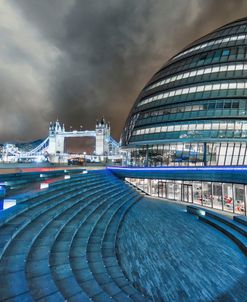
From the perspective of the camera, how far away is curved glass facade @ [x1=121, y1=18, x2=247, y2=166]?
32594 millimetres

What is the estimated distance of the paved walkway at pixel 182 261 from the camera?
880 centimetres

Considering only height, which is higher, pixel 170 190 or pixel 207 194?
pixel 207 194

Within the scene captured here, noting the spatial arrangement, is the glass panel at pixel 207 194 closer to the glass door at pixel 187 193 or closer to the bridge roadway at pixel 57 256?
the glass door at pixel 187 193

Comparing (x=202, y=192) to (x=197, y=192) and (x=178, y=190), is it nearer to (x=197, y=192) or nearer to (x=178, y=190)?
(x=197, y=192)

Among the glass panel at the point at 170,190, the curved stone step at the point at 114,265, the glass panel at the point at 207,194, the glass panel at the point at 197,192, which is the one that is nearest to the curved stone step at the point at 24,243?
the curved stone step at the point at 114,265

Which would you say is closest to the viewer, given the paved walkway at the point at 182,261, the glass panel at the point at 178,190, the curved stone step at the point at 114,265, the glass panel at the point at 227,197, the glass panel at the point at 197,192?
the curved stone step at the point at 114,265

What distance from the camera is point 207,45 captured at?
42594mm

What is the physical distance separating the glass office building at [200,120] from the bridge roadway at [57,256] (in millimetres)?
20087

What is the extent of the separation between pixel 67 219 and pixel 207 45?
46593 mm

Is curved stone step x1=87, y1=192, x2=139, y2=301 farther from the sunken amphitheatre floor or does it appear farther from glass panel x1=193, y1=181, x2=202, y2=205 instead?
glass panel x1=193, y1=181, x2=202, y2=205

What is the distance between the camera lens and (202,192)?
2858 centimetres

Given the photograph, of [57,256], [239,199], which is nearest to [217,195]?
[239,199]

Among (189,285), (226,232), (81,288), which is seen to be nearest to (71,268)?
(81,288)

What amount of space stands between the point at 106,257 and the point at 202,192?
21796mm
